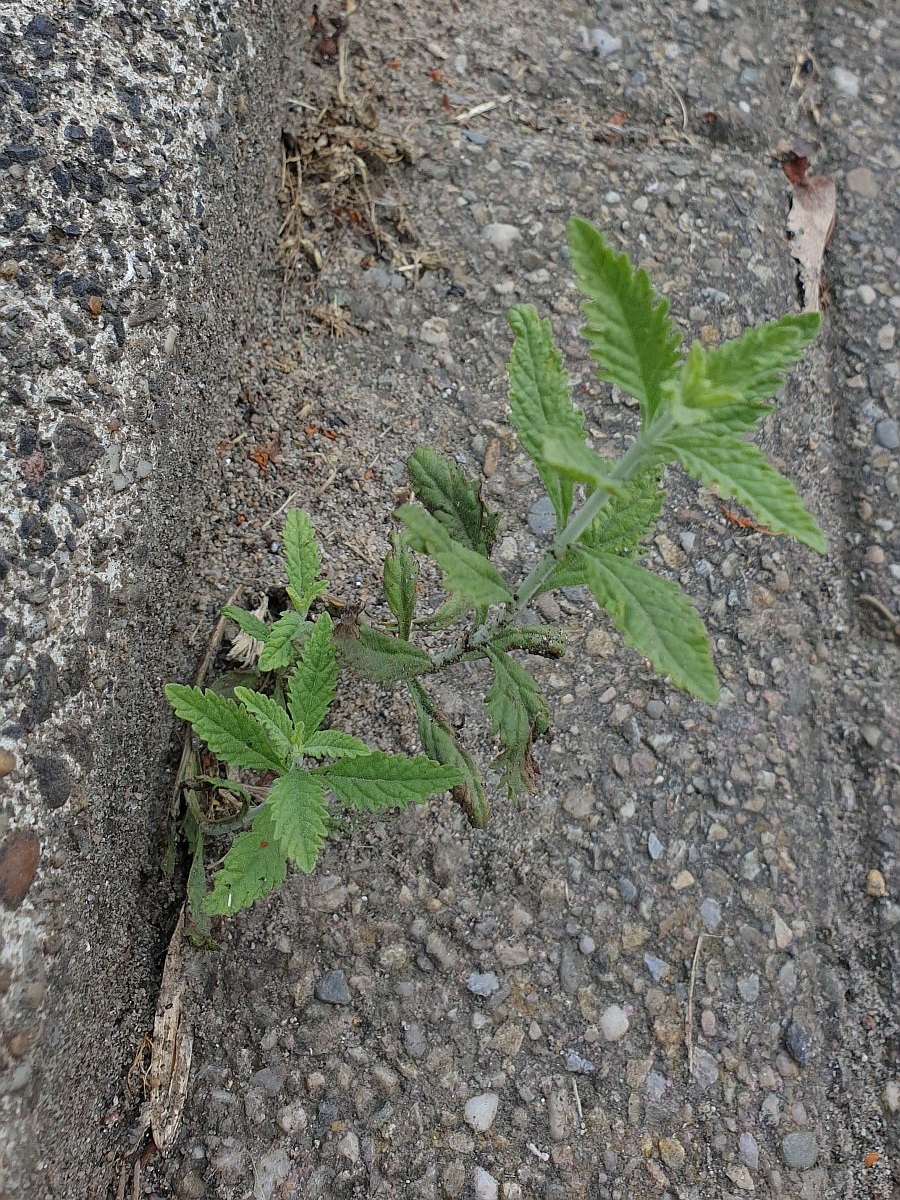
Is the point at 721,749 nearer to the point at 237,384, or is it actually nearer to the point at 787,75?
the point at 237,384

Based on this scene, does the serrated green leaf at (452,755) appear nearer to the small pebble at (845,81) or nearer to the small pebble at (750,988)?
the small pebble at (750,988)

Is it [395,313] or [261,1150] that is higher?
[395,313]

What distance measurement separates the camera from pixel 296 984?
2.02 m

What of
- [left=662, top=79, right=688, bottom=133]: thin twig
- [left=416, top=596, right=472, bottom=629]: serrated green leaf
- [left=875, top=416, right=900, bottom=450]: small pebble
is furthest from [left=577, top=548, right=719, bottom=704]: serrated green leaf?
[left=662, top=79, right=688, bottom=133]: thin twig

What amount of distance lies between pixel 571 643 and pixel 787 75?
218 centimetres

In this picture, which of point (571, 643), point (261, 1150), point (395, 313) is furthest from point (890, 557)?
point (261, 1150)

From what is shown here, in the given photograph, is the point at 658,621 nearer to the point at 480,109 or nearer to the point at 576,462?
the point at 576,462

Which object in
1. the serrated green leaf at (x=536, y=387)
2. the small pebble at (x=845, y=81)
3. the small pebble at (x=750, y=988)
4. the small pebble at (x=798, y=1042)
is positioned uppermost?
the small pebble at (x=845, y=81)

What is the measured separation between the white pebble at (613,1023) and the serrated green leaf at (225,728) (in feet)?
2.95

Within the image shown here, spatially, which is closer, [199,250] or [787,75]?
[199,250]

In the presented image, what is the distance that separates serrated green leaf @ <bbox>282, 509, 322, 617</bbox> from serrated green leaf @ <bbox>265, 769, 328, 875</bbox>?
1.16ft

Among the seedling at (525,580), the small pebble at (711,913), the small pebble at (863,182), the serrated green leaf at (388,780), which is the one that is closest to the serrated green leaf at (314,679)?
the seedling at (525,580)

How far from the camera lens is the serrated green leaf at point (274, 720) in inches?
69.8

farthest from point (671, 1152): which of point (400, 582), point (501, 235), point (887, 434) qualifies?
point (501, 235)
